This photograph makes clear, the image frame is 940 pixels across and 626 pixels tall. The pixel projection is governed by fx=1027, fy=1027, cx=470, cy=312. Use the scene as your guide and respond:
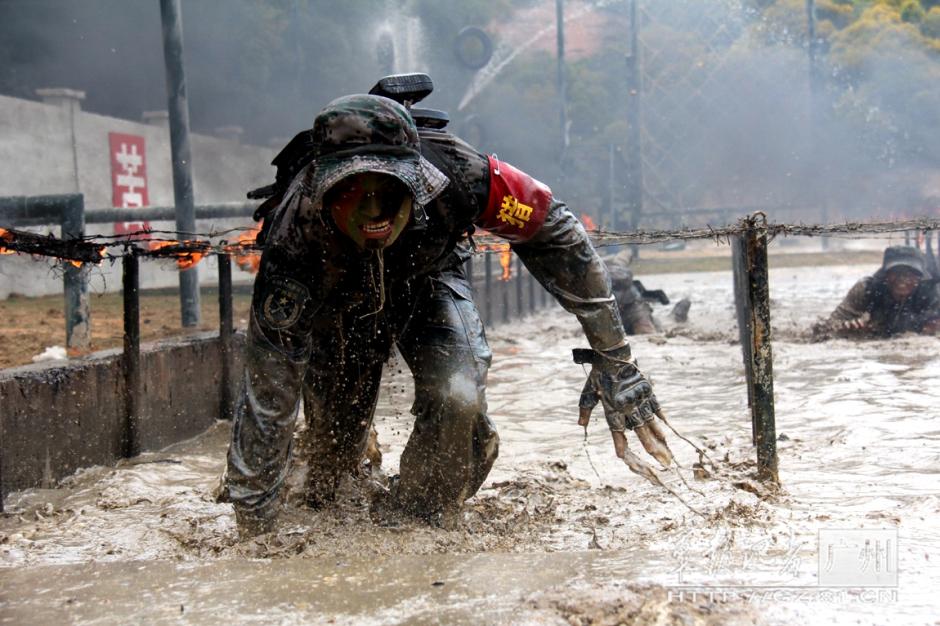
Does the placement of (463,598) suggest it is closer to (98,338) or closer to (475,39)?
(98,338)

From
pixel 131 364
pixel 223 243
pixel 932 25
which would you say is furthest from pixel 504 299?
pixel 932 25

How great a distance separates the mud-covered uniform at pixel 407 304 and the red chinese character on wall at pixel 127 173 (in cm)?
1228

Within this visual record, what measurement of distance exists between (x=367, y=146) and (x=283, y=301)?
643 millimetres

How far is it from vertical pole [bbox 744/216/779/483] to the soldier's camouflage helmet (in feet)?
6.02

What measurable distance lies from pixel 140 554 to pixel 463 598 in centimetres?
147

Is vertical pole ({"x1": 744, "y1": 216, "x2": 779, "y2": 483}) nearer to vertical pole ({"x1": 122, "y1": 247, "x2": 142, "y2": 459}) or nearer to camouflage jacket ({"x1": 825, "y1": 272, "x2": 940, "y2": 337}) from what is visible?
vertical pole ({"x1": 122, "y1": 247, "x2": 142, "y2": 459})

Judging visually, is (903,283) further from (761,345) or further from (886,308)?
(761,345)

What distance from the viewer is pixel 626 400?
3.80 metres

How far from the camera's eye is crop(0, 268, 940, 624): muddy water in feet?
9.75

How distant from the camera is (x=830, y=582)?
3080 millimetres

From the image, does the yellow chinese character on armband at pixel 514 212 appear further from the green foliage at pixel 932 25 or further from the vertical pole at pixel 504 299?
the green foliage at pixel 932 25

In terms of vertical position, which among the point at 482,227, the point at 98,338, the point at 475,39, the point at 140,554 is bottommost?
the point at 140,554

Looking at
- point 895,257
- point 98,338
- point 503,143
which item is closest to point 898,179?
point 503,143

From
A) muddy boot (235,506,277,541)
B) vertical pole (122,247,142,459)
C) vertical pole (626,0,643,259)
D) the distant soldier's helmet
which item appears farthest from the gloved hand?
vertical pole (626,0,643,259)
